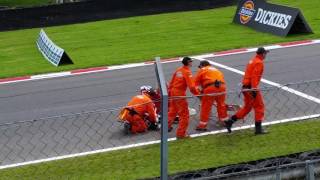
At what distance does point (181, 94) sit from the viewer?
13133 mm

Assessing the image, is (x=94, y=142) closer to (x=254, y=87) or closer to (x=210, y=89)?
(x=210, y=89)

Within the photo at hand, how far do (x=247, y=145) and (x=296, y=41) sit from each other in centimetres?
1056

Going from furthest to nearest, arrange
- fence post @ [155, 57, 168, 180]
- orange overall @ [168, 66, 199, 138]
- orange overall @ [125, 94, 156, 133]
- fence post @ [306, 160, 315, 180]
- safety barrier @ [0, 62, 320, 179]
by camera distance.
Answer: orange overall @ [125, 94, 156, 133] < orange overall @ [168, 66, 199, 138] < safety barrier @ [0, 62, 320, 179] < fence post @ [306, 160, 315, 180] < fence post @ [155, 57, 168, 180]

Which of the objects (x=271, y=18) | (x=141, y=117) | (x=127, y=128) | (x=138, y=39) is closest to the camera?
(x=141, y=117)

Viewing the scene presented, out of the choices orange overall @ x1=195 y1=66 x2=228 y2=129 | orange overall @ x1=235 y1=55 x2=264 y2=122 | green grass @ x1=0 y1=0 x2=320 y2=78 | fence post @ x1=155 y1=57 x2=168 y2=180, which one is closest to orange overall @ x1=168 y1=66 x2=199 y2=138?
orange overall @ x1=195 y1=66 x2=228 y2=129

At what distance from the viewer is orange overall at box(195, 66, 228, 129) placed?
42.8 ft

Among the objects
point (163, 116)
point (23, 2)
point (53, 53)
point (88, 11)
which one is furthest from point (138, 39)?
point (23, 2)

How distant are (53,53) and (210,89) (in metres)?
9.72

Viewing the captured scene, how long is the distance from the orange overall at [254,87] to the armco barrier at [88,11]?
15792mm

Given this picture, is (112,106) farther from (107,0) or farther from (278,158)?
(107,0)

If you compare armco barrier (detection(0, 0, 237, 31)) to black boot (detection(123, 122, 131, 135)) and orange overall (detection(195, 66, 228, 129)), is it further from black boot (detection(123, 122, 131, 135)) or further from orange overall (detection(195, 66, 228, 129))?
orange overall (detection(195, 66, 228, 129))

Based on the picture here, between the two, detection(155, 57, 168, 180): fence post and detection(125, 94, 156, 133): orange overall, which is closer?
detection(155, 57, 168, 180): fence post

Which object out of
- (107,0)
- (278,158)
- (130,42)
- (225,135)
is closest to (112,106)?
(225,135)

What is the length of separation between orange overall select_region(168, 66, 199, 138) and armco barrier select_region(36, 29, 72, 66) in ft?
27.8
